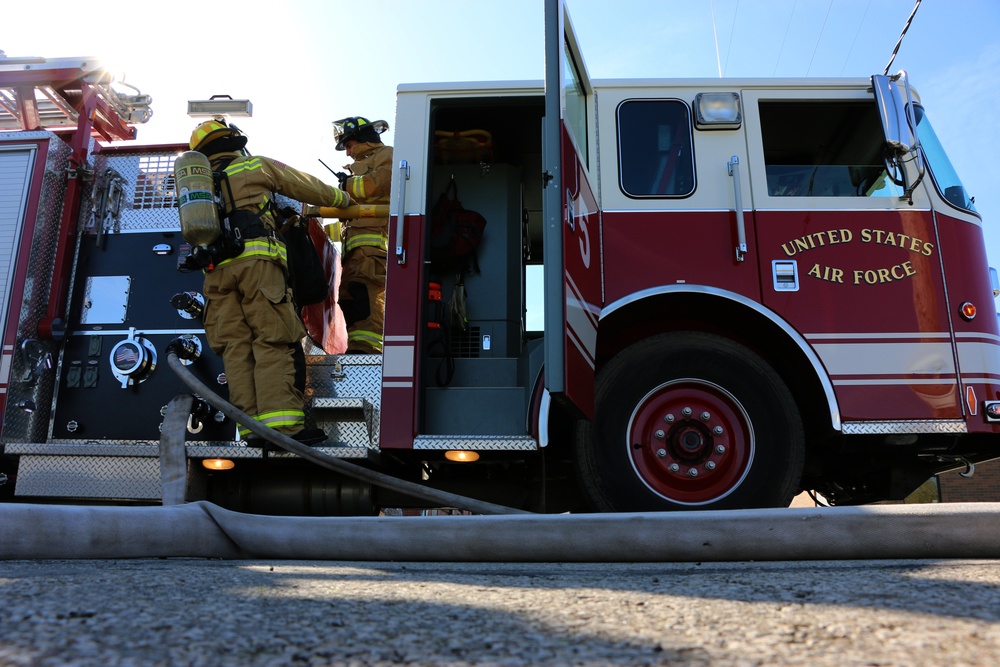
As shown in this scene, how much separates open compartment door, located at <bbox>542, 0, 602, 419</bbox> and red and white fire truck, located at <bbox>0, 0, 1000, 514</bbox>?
19 millimetres

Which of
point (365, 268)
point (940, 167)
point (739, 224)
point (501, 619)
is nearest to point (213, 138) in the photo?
point (365, 268)

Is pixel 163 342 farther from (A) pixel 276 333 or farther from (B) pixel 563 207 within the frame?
(B) pixel 563 207

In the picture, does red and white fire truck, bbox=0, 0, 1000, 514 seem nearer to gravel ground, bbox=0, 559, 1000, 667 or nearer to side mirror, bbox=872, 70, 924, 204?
side mirror, bbox=872, 70, 924, 204

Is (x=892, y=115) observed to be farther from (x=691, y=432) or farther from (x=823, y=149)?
(x=691, y=432)

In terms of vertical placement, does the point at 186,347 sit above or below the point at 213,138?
below

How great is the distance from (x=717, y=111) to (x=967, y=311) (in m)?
1.60

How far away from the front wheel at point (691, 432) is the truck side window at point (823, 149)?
1.01 m

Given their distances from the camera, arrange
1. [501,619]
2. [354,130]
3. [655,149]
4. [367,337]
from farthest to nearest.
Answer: [354,130] → [367,337] → [655,149] → [501,619]

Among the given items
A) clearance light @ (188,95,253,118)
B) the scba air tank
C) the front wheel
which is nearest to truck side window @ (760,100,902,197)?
the front wheel

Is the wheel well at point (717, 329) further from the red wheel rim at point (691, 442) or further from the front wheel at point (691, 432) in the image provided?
the red wheel rim at point (691, 442)

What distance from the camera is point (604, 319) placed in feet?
12.5

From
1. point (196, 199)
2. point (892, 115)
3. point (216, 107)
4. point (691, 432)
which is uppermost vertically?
point (216, 107)

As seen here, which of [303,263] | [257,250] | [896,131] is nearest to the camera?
[896,131]

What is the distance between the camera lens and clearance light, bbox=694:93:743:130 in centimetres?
396
